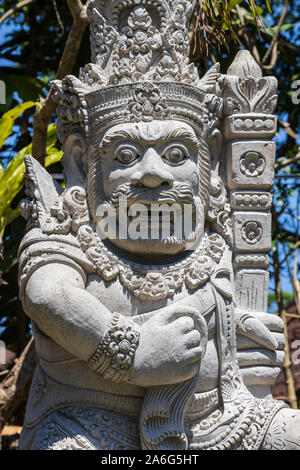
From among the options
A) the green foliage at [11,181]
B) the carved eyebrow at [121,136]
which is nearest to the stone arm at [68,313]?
the carved eyebrow at [121,136]

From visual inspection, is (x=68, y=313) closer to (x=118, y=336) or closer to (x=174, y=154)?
(x=118, y=336)

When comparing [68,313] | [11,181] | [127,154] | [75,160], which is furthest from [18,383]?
[127,154]

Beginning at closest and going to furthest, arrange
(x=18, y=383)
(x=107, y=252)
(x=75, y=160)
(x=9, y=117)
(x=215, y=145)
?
(x=107, y=252) → (x=75, y=160) → (x=215, y=145) → (x=18, y=383) → (x=9, y=117)

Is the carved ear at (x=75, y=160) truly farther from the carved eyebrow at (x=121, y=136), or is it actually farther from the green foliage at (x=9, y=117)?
the green foliage at (x=9, y=117)

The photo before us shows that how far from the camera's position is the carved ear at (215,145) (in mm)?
4793

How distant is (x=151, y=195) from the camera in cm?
439

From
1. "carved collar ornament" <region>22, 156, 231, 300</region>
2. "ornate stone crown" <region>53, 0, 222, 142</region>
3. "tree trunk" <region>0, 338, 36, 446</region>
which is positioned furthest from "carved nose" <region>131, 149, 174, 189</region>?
"tree trunk" <region>0, 338, 36, 446</region>

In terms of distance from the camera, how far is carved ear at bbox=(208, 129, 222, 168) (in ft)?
15.7

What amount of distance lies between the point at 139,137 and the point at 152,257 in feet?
2.08

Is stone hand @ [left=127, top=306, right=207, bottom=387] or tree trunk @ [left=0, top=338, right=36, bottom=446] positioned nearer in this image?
stone hand @ [left=127, top=306, right=207, bottom=387]

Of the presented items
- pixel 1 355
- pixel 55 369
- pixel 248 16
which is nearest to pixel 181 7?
pixel 55 369

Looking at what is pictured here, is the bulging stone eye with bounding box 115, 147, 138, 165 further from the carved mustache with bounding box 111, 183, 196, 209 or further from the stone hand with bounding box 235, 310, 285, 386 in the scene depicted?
the stone hand with bounding box 235, 310, 285, 386

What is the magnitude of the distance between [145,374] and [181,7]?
2.10m

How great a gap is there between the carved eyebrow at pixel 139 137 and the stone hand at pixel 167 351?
2.99ft
